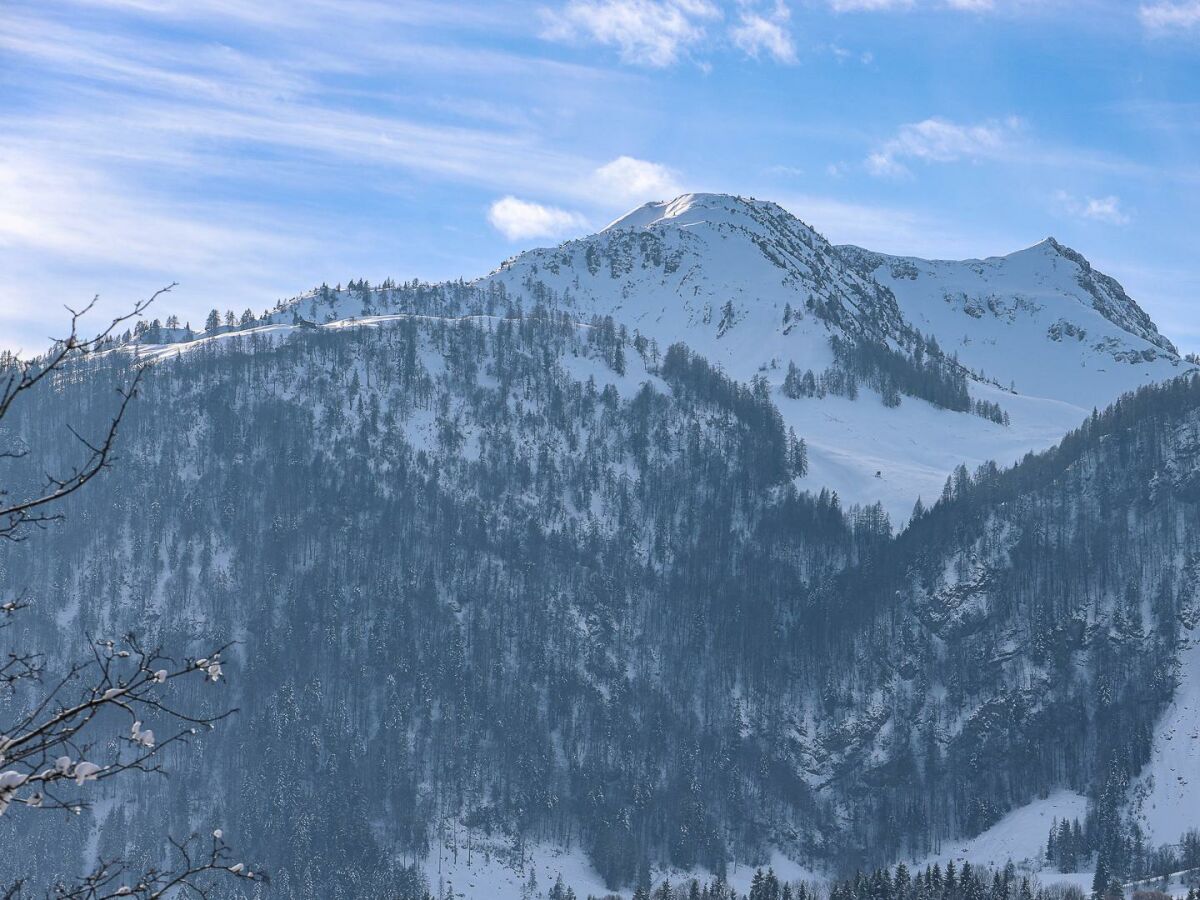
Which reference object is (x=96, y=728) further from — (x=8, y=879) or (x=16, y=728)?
(x=16, y=728)

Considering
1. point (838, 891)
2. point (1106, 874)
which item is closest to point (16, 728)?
point (838, 891)

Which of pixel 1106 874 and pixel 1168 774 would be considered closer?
pixel 1106 874

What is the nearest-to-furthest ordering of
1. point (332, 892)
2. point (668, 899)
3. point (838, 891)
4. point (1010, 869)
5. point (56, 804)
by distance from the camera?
point (56, 804) → point (838, 891) → point (668, 899) → point (1010, 869) → point (332, 892)

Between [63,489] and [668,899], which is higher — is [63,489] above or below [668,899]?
above

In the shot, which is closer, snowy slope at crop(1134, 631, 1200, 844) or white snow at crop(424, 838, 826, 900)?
A: snowy slope at crop(1134, 631, 1200, 844)

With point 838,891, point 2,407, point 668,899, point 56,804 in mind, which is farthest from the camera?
point 668,899

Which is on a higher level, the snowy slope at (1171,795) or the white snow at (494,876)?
the snowy slope at (1171,795)

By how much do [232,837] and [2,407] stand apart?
655ft

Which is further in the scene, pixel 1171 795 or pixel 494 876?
pixel 494 876

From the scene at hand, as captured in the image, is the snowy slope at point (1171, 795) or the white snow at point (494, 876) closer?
the snowy slope at point (1171, 795)

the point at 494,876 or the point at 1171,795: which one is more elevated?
the point at 1171,795

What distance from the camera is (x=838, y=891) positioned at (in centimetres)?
15062

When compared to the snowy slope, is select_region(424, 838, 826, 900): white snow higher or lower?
lower

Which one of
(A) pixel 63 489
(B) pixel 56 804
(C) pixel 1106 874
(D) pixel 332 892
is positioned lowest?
(D) pixel 332 892
